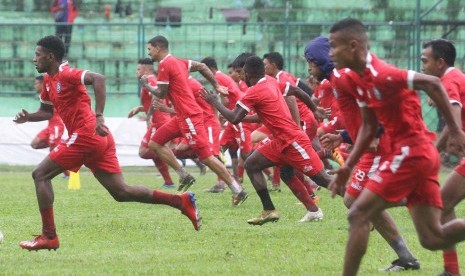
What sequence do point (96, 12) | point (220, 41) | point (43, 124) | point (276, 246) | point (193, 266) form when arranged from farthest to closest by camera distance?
point (96, 12) < point (220, 41) < point (43, 124) < point (276, 246) < point (193, 266)

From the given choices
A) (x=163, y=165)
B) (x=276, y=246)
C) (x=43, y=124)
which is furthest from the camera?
(x=43, y=124)

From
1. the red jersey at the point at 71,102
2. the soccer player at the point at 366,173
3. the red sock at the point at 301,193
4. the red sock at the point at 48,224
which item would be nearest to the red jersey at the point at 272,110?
the red sock at the point at 301,193

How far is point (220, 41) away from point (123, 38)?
291 cm

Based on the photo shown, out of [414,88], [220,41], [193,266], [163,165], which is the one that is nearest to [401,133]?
[414,88]

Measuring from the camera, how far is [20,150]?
88.5 ft

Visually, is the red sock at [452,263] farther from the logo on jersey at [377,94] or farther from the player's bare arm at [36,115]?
the player's bare arm at [36,115]

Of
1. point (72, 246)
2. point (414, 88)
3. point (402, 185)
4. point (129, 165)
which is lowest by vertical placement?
point (129, 165)

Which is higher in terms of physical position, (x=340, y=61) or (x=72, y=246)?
(x=340, y=61)

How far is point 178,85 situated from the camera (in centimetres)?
1686

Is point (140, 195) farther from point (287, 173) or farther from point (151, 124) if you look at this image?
point (151, 124)

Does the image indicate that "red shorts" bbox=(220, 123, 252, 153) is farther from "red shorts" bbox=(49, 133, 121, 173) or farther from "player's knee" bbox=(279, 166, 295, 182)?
"red shorts" bbox=(49, 133, 121, 173)

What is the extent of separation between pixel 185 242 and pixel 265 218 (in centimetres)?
193

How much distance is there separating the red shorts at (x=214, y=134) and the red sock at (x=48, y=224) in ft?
27.9

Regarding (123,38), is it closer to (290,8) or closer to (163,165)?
(290,8)
